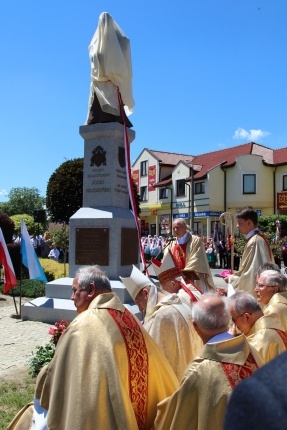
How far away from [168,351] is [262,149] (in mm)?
39395

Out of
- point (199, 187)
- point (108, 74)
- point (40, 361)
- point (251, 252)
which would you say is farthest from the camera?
point (199, 187)

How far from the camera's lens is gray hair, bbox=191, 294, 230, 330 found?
2.63 metres

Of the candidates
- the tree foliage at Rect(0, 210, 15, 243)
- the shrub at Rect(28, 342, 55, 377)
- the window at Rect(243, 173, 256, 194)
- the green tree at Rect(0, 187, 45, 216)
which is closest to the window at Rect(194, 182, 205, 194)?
the window at Rect(243, 173, 256, 194)

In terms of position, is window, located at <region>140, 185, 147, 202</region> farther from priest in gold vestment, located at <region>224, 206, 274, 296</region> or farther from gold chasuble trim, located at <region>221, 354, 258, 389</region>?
gold chasuble trim, located at <region>221, 354, 258, 389</region>

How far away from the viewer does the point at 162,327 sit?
11.9 feet

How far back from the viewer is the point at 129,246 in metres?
9.76

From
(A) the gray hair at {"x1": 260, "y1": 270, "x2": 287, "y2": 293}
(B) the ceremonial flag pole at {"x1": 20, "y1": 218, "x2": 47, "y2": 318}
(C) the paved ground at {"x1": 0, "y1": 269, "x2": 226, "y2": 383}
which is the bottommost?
(C) the paved ground at {"x1": 0, "y1": 269, "x2": 226, "y2": 383}

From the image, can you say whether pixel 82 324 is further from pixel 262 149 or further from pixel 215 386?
pixel 262 149

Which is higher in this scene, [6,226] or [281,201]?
[281,201]

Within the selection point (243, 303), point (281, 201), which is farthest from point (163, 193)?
point (243, 303)

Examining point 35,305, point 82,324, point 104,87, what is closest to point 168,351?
point 82,324

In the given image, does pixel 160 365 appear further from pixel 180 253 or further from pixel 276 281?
pixel 180 253

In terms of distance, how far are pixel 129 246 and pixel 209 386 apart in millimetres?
7493

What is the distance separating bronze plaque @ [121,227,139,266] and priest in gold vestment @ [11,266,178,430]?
21.0 feet
